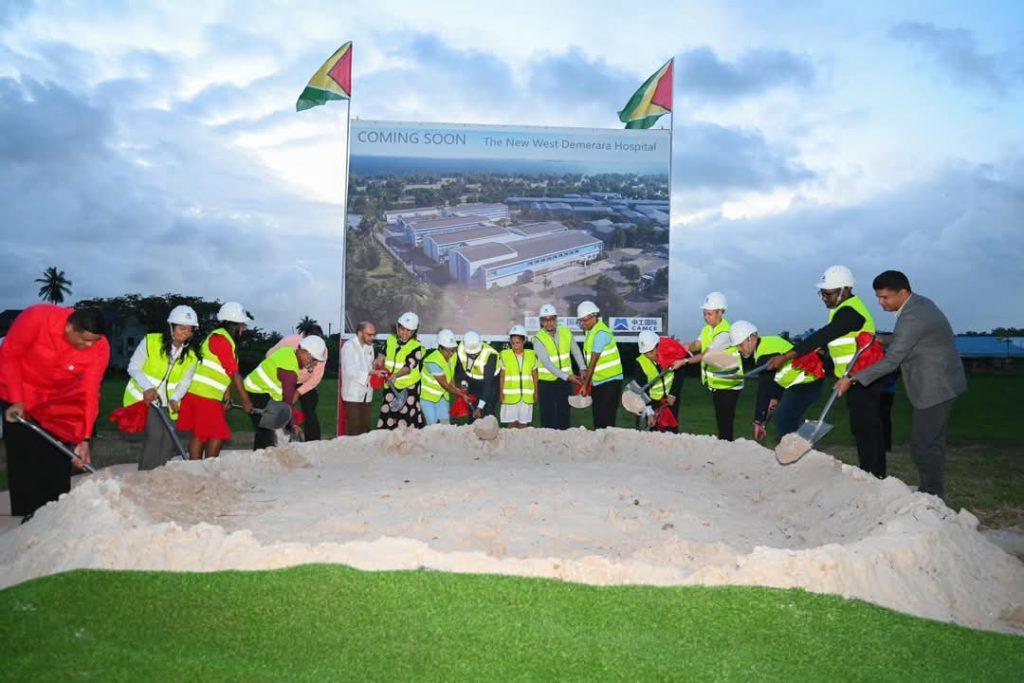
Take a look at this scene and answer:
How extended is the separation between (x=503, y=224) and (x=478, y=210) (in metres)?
0.44

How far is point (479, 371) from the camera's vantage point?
33.4ft

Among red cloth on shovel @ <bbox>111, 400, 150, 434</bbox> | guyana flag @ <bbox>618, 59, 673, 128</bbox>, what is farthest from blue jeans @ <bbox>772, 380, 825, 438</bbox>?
guyana flag @ <bbox>618, 59, 673, 128</bbox>

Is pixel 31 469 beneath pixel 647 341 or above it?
beneath

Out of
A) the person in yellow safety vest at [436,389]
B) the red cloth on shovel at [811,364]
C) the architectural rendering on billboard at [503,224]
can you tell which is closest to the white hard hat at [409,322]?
the person in yellow safety vest at [436,389]

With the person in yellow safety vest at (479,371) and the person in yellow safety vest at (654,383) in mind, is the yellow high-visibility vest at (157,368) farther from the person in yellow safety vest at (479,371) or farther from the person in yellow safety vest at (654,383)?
the person in yellow safety vest at (654,383)

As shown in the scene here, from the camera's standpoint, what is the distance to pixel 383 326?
12.5m

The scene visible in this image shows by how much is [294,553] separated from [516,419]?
18.6ft

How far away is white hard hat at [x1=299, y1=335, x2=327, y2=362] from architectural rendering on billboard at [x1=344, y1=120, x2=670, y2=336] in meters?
3.67

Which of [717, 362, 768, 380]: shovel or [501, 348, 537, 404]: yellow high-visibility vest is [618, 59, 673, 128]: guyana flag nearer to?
[501, 348, 537, 404]: yellow high-visibility vest

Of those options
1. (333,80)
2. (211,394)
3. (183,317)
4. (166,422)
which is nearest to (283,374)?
(211,394)

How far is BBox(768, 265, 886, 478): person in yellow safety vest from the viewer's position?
680 cm

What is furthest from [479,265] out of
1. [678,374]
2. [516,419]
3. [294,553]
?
[294,553]

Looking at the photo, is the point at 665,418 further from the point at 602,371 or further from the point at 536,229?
the point at 536,229

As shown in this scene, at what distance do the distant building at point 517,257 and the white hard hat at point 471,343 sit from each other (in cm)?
226
